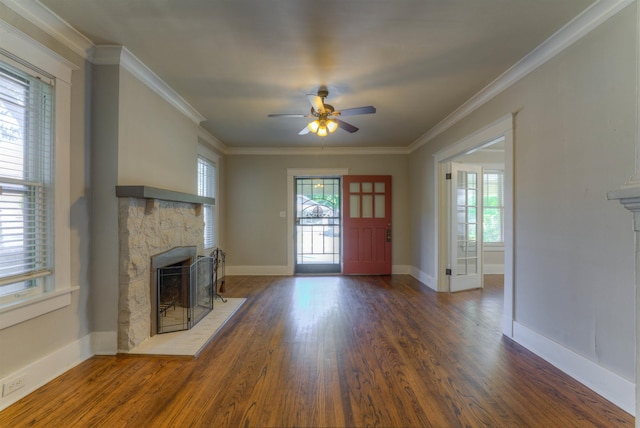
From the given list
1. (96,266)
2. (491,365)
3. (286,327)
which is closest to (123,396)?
(96,266)

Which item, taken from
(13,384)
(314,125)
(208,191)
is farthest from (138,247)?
(208,191)

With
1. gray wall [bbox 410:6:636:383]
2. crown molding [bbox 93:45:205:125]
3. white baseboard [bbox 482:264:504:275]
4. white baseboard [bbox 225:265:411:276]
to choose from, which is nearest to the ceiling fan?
crown molding [bbox 93:45:205:125]

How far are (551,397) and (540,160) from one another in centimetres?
177

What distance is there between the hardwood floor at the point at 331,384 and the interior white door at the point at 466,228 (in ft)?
4.36

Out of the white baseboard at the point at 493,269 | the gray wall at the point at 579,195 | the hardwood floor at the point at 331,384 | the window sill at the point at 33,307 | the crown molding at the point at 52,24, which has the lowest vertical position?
the hardwood floor at the point at 331,384

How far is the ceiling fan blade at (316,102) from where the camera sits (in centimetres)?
269

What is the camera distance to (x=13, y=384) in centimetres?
170

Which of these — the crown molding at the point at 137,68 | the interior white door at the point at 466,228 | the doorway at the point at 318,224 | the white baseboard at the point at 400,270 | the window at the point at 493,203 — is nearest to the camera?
the crown molding at the point at 137,68

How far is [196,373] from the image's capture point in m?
2.04

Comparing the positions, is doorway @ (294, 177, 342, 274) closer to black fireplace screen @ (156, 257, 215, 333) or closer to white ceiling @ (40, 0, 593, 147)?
black fireplace screen @ (156, 257, 215, 333)

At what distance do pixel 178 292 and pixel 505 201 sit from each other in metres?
3.60

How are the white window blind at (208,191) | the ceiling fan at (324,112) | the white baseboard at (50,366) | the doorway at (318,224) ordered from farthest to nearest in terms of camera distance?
the doorway at (318,224) < the white window blind at (208,191) < the ceiling fan at (324,112) < the white baseboard at (50,366)

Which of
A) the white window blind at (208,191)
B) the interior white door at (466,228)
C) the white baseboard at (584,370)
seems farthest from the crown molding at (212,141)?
the white baseboard at (584,370)

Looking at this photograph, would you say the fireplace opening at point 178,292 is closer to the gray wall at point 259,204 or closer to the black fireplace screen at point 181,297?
the black fireplace screen at point 181,297
